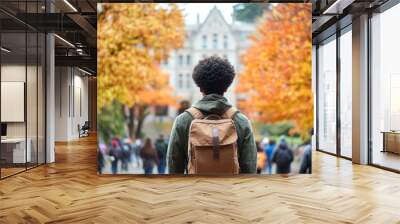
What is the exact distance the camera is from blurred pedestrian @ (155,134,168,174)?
5289 mm

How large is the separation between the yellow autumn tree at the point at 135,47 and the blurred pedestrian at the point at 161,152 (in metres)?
0.51

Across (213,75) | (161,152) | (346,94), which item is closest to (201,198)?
(161,152)

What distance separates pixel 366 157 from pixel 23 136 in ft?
21.1

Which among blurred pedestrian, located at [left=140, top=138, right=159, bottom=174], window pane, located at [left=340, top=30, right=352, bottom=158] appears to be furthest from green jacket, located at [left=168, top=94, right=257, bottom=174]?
window pane, located at [left=340, top=30, right=352, bottom=158]

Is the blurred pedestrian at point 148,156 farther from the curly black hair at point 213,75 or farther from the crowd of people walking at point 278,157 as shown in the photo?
the crowd of people walking at point 278,157

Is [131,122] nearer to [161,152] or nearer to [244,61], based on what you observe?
[161,152]

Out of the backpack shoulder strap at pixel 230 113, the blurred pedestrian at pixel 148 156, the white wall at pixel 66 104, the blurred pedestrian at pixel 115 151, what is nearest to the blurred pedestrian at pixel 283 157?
the backpack shoulder strap at pixel 230 113

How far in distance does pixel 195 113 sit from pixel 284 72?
1.30 meters

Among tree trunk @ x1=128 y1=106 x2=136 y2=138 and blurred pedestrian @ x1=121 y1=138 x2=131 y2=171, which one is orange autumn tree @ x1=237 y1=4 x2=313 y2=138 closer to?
tree trunk @ x1=128 y1=106 x2=136 y2=138

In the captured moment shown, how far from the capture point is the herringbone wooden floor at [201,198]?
390cm

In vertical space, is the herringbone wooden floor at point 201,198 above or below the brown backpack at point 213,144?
below

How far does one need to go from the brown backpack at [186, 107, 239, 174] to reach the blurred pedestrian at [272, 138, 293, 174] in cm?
62

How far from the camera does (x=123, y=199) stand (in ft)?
15.4

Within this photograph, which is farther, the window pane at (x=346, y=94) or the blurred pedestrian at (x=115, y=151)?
the window pane at (x=346, y=94)
